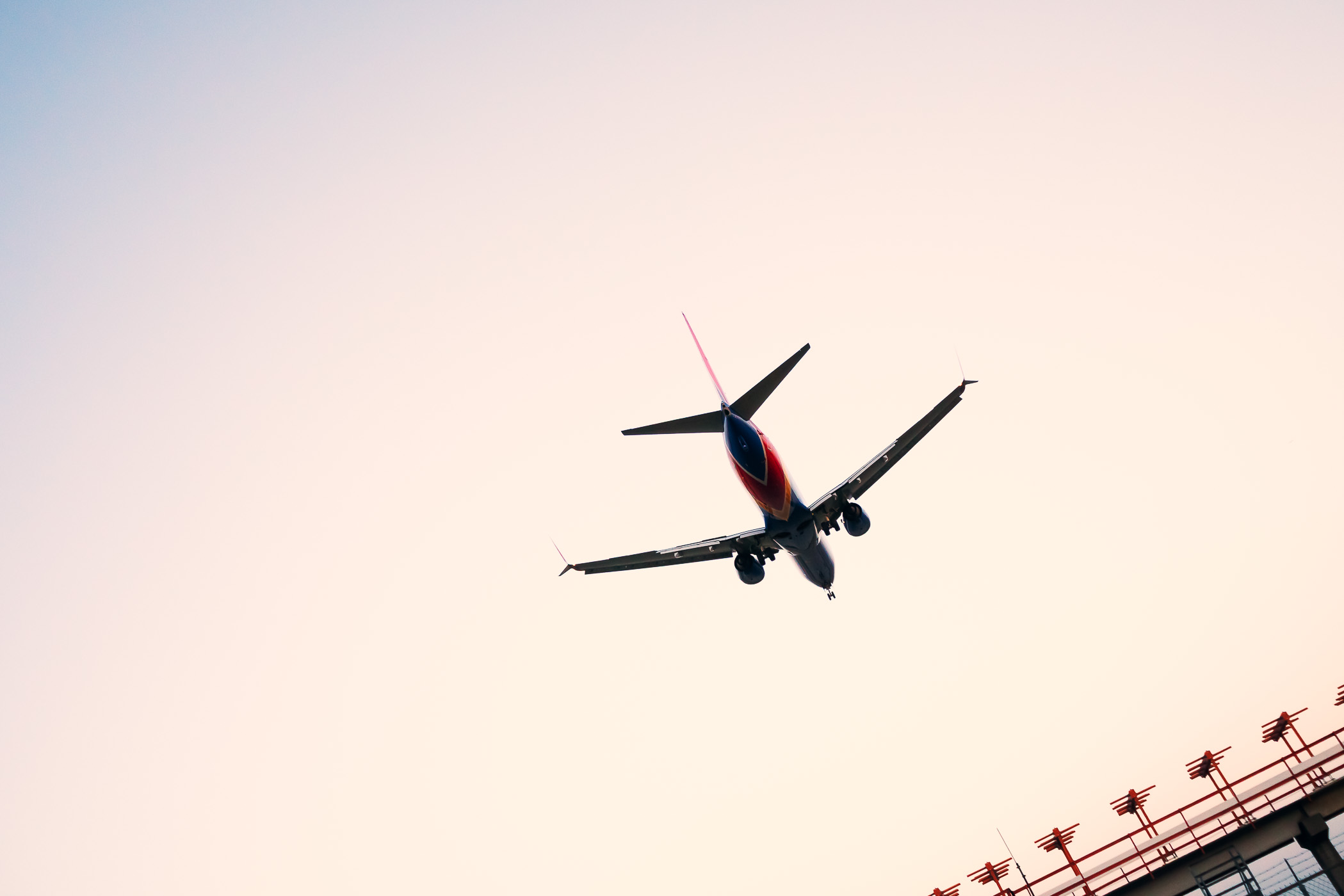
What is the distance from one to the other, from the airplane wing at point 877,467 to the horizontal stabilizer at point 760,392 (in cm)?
457

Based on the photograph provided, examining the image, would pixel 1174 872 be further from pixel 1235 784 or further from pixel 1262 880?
pixel 1262 880

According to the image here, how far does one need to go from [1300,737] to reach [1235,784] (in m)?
5.02

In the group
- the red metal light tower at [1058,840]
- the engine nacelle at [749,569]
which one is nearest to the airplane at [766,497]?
the engine nacelle at [749,569]

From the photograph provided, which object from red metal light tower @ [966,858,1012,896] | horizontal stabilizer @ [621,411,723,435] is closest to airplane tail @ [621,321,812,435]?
horizontal stabilizer @ [621,411,723,435]

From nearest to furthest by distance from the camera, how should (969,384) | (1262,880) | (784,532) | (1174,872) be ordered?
1. (969,384)
2. (1174,872)
3. (784,532)
4. (1262,880)

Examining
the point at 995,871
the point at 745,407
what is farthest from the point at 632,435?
the point at 995,871

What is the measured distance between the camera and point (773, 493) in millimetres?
28906

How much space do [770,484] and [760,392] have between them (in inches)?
132

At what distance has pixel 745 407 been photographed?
2919 cm

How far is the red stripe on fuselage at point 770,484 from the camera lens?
2803 centimetres

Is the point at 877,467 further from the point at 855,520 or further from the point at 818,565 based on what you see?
the point at 818,565

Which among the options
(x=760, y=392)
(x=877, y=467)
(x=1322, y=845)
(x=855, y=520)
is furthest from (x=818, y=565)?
(x=1322, y=845)

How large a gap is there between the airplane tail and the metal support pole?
24298 millimetres

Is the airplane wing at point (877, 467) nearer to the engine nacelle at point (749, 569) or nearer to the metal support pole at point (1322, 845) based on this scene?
the engine nacelle at point (749, 569)
